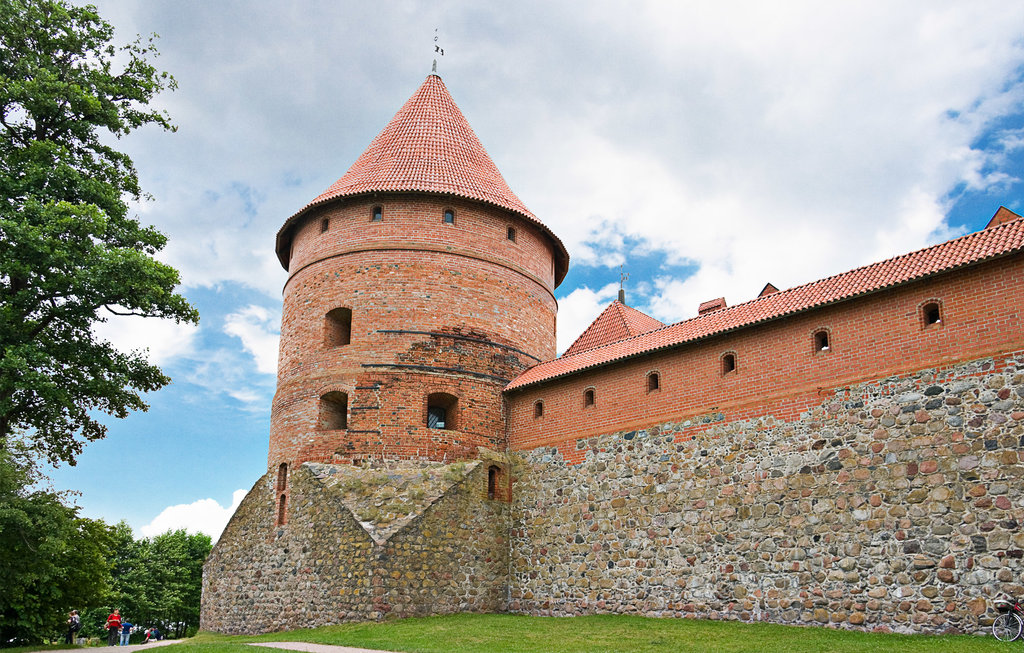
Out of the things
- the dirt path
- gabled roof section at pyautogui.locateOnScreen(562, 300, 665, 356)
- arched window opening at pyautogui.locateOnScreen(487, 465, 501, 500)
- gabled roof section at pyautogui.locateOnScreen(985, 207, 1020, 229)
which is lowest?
the dirt path

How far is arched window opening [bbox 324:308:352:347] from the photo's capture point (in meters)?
16.1

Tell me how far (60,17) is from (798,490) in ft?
41.8

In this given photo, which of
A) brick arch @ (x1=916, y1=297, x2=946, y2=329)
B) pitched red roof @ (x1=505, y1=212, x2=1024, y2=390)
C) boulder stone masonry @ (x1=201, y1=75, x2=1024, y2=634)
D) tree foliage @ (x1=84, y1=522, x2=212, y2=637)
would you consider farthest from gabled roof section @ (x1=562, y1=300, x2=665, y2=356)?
tree foliage @ (x1=84, y1=522, x2=212, y2=637)

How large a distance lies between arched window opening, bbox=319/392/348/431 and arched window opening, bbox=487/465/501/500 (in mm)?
2761

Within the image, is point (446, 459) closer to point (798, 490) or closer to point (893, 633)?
point (798, 490)

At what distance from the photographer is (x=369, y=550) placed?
13320 mm

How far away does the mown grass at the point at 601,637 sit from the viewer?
29.7 ft

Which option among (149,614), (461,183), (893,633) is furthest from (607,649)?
(149,614)

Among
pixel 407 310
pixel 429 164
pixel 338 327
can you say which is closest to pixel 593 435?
pixel 407 310

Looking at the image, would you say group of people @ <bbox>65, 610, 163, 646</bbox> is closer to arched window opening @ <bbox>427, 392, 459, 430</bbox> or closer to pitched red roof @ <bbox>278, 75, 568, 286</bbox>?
arched window opening @ <bbox>427, 392, 459, 430</bbox>

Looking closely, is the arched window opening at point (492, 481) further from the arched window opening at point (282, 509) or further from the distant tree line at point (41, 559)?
the distant tree line at point (41, 559)

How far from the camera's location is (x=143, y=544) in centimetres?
3412

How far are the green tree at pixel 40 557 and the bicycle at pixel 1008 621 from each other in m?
11.7

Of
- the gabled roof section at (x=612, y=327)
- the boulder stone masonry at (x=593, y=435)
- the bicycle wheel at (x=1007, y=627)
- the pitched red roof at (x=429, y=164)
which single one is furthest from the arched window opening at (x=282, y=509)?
the bicycle wheel at (x=1007, y=627)
